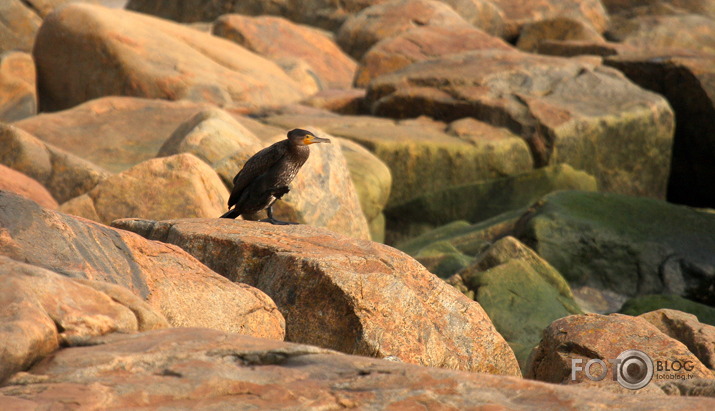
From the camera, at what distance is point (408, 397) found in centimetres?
355

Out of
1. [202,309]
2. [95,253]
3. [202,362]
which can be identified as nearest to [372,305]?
[202,309]

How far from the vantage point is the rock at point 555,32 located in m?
23.8

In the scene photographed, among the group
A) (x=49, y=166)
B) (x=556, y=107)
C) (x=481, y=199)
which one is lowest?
(x=481, y=199)

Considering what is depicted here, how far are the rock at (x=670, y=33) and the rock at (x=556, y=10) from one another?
44.8 inches

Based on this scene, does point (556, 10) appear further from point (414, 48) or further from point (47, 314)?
point (47, 314)

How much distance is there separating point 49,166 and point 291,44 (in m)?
12.7

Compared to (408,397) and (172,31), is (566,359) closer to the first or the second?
(408,397)

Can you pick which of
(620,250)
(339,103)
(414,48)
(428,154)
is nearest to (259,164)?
(620,250)

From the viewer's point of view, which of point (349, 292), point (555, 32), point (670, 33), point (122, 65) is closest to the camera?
point (349, 292)

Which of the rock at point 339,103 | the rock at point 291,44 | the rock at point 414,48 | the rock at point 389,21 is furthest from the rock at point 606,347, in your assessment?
the rock at point 389,21

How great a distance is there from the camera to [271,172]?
7.53 metres

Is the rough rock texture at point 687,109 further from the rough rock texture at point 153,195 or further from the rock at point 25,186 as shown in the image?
the rock at point 25,186

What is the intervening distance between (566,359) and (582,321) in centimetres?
32

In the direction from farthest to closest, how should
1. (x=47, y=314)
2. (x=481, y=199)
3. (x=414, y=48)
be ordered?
1. (x=414, y=48)
2. (x=481, y=199)
3. (x=47, y=314)
